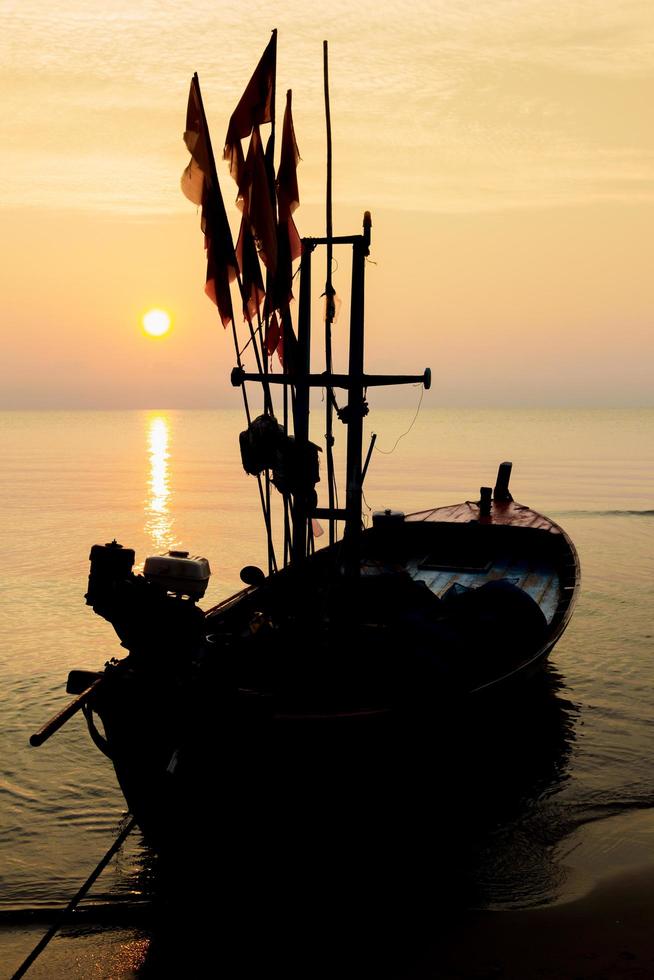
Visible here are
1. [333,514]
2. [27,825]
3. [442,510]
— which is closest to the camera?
[333,514]

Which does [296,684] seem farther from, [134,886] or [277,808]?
[134,886]

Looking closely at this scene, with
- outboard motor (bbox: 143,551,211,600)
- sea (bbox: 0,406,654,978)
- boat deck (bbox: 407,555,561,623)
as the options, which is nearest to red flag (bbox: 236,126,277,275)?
outboard motor (bbox: 143,551,211,600)

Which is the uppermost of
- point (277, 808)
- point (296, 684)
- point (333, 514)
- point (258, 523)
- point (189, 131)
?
point (189, 131)

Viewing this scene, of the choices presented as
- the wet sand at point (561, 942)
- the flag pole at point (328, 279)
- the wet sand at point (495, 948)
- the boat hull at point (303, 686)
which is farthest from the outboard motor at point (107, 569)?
the wet sand at point (561, 942)

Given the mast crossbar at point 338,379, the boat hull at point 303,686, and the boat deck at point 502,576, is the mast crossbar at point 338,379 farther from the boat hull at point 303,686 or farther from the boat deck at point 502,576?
the boat deck at point 502,576

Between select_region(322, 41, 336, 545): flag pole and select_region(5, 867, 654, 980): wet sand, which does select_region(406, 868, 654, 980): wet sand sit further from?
select_region(322, 41, 336, 545): flag pole

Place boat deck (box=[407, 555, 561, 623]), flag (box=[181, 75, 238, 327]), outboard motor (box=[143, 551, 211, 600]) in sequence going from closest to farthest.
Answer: outboard motor (box=[143, 551, 211, 600]) < flag (box=[181, 75, 238, 327]) < boat deck (box=[407, 555, 561, 623])

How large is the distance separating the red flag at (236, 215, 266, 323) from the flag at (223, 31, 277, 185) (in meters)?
0.90

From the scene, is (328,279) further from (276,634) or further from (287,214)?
(276,634)

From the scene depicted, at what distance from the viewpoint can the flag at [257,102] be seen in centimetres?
945

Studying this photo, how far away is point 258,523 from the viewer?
39125 mm

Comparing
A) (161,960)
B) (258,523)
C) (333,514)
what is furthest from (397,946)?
(258,523)

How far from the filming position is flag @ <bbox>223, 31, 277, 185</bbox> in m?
9.45

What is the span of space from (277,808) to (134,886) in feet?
7.44
